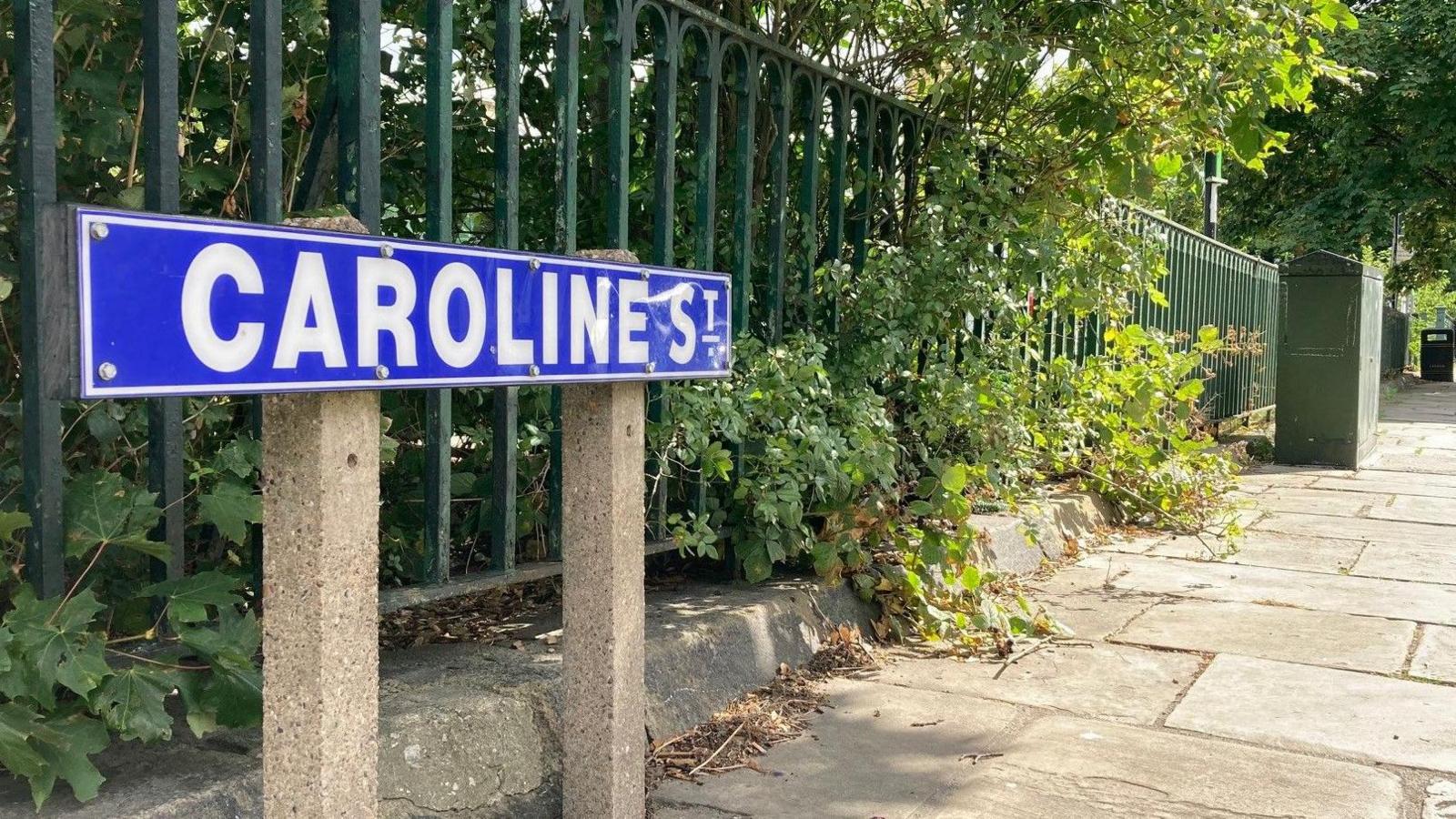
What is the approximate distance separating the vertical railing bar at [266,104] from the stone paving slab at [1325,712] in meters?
2.70

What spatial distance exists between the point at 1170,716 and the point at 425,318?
268 cm

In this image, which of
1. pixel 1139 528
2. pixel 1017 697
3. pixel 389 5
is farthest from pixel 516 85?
pixel 1139 528

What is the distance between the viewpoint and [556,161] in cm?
314

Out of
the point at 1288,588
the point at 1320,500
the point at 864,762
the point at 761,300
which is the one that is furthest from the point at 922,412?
the point at 1320,500

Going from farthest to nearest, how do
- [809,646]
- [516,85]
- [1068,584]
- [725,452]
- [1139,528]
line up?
[1139,528] < [1068,584] < [809,646] < [725,452] < [516,85]

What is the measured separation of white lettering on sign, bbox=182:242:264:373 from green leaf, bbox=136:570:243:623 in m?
0.79

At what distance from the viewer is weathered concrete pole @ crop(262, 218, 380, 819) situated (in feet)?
5.47

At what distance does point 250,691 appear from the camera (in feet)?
7.18

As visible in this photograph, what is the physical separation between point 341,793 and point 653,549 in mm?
1857

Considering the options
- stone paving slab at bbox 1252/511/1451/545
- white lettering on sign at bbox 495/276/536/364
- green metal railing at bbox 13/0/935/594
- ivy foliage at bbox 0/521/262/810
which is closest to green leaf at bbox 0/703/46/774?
ivy foliage at bbox 0/521/262/810

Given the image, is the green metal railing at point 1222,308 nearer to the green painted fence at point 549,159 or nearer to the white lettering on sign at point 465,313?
the green painted fence at point 549,159

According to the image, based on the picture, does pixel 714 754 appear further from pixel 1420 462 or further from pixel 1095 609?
pixel 1420 462

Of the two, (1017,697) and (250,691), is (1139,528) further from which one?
(250,691)

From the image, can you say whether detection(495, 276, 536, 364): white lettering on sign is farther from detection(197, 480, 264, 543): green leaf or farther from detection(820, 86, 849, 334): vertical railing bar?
detection(820, 86, 849, 334): vertical railing bar
